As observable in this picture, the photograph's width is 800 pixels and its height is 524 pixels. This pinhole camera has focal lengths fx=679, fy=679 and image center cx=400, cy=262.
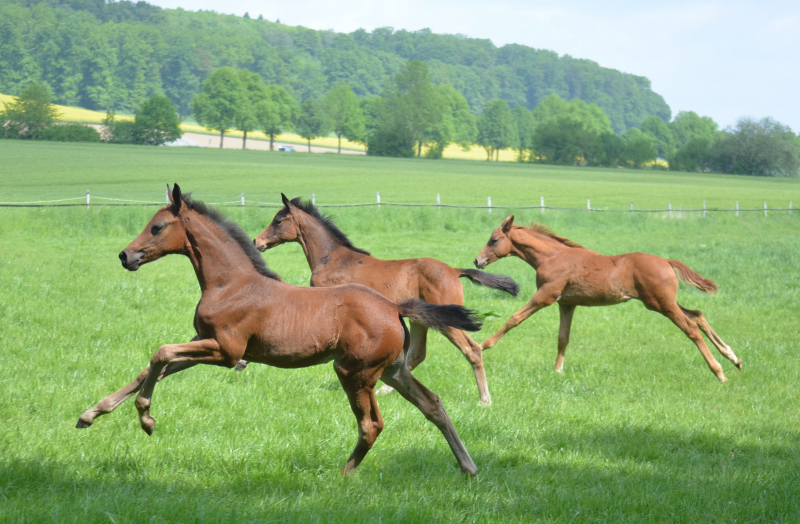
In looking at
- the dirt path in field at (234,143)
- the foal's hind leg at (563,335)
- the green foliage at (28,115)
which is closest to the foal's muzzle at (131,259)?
the foal's hind leg at (563,335)

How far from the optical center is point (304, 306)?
474cm

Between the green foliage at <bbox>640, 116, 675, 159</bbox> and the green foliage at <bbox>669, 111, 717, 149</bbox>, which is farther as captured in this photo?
the green foliage at <bbox>669, 111, 717, 149</bbox>

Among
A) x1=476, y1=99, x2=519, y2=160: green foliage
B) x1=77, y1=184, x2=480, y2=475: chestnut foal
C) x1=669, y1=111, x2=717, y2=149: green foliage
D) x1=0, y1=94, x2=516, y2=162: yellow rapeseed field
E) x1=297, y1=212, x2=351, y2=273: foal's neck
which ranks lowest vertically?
x1=77, y1=184, x2=480, y2=475: chestnut foal

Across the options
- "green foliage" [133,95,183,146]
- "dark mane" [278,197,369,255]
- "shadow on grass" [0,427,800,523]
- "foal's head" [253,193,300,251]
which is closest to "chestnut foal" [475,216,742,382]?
"dark mane" [278,197,369,255]

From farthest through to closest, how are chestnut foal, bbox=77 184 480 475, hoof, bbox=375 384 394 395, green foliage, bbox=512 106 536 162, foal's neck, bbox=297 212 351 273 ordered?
green foliage, bbox=512 106 536 162, foal's neck, bbox=297 212 351 273, hoof, bbox=375 384 394 395, chestnut foal, bbox=77 184 480 475

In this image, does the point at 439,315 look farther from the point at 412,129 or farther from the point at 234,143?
the point at 234,143

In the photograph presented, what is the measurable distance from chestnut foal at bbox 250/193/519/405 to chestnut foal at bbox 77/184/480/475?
2628mm

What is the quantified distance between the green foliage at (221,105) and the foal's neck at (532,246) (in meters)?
86.0

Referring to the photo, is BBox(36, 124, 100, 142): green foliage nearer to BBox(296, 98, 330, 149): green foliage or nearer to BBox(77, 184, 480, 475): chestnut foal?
BBox(296, 98, 330, 149): green foliage

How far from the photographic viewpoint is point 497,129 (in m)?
113

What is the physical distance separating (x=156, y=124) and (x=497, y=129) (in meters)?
56.2

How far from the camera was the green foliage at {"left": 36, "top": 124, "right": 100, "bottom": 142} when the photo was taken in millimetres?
Result: 70688

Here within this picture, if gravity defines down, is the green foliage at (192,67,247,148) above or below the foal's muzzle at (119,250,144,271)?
above

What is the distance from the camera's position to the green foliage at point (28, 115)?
6925 centimetres
